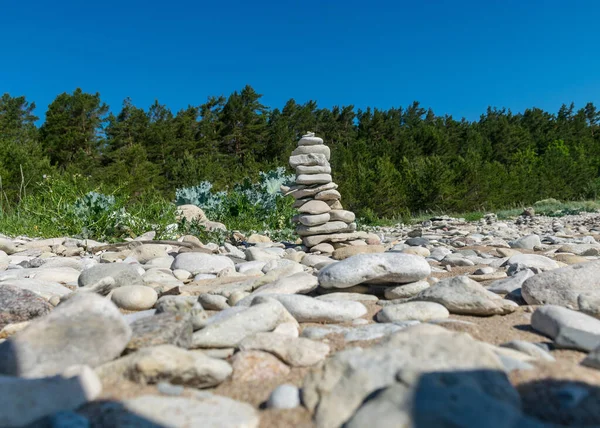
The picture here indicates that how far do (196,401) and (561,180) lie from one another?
30422mm

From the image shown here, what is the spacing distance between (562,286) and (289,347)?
164 centimetres

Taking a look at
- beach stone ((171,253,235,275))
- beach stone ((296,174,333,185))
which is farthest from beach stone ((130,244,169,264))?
beach stone ((296,174,333,185))

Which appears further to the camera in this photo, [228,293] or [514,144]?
[514,144]

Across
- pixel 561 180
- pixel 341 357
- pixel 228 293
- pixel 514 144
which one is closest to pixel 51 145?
pixel 228 293

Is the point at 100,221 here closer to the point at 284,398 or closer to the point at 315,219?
the point at 315,219

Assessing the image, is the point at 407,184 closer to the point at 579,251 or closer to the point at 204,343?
the point at 579,251

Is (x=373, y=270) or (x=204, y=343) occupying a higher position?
(x=373, y=270)

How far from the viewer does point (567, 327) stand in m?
1.85

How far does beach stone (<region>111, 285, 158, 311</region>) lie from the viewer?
101 inches

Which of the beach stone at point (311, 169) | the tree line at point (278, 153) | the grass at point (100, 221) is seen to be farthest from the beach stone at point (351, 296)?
the tree line at point (278, 153)

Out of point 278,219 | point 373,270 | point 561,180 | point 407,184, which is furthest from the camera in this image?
point 561,180

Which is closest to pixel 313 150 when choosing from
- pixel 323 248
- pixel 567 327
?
pixel 323 248

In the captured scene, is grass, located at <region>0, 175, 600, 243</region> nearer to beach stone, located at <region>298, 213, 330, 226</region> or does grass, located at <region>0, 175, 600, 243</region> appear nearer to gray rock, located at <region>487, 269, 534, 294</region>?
beach stone, located at <region>298, 213, 330, 226</region>

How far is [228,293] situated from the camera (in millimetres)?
2869
